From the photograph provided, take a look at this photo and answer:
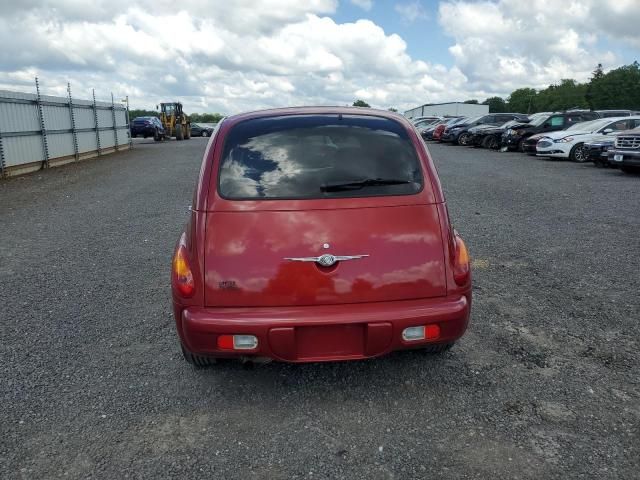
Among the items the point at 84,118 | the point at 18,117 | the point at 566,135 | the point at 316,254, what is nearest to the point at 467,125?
the point at 566,135

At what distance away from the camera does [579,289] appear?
15.9 feet

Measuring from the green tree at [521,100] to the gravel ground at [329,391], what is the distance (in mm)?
134046

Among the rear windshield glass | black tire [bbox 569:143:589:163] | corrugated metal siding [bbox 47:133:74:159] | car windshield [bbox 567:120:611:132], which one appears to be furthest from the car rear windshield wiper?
corrugated metal siding [bbox 47:133:74:159]

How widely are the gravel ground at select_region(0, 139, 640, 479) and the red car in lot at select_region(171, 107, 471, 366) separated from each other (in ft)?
1.22

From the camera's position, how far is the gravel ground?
254 centimetres

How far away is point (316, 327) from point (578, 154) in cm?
1700

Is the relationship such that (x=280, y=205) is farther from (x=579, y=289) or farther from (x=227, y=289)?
(x=579, y=289)

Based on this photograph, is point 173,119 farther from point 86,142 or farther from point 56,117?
point 56,117

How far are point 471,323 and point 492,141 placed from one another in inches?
865

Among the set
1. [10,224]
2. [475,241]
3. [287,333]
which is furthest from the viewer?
[10,224]

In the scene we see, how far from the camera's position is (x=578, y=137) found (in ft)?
56.1

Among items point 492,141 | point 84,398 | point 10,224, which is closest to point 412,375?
point 84,398

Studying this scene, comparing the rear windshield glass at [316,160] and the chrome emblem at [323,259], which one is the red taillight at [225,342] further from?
the rear windshield glass at [316,160]

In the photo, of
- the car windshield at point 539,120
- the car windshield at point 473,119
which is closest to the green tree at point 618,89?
the car windshield at point 473,119
